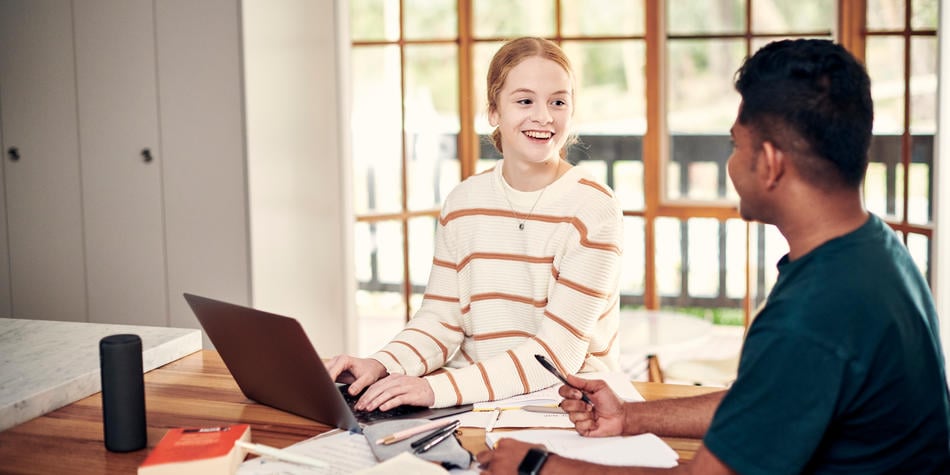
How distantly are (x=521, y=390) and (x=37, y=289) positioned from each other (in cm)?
267

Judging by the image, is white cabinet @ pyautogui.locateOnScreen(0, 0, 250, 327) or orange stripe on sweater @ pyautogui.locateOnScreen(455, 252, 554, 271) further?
white cabinet @ pyautogui.locateOnScreen(0, 0, 250, 327)

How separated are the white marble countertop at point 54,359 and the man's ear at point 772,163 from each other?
124 cm

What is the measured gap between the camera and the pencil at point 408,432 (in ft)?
4.75

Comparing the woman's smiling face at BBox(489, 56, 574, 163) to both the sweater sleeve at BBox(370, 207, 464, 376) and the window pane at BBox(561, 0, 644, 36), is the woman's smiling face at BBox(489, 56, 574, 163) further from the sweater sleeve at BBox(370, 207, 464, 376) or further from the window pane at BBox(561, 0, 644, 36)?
the window pane at BBox(561, 0, 644, 36)

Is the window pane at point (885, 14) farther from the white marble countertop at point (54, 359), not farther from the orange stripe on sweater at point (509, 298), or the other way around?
the white marble countertop at point (54, 359)

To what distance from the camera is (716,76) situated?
4.20 metres

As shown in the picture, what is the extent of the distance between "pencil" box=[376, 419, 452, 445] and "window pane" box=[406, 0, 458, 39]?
9.27 ft

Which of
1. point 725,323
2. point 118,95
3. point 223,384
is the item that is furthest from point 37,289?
point 725,323

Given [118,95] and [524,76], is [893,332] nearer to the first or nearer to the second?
[524,76]

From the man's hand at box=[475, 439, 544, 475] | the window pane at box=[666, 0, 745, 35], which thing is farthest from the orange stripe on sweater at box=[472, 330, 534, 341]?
the window pane at box=[666, 0, 745, 35]

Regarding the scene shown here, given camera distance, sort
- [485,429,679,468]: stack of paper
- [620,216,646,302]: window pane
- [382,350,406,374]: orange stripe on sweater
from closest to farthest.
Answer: [485,429,679,468]: stack of paper, [382,350,406,374]: orange stripe on sweater, [620,216,646,302]: window pane

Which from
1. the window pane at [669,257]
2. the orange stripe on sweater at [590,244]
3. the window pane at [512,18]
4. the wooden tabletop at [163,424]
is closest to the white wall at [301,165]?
the window pane at [512,18]

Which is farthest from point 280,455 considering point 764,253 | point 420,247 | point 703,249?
point 703,249

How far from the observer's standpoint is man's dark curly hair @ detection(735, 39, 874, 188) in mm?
1174
